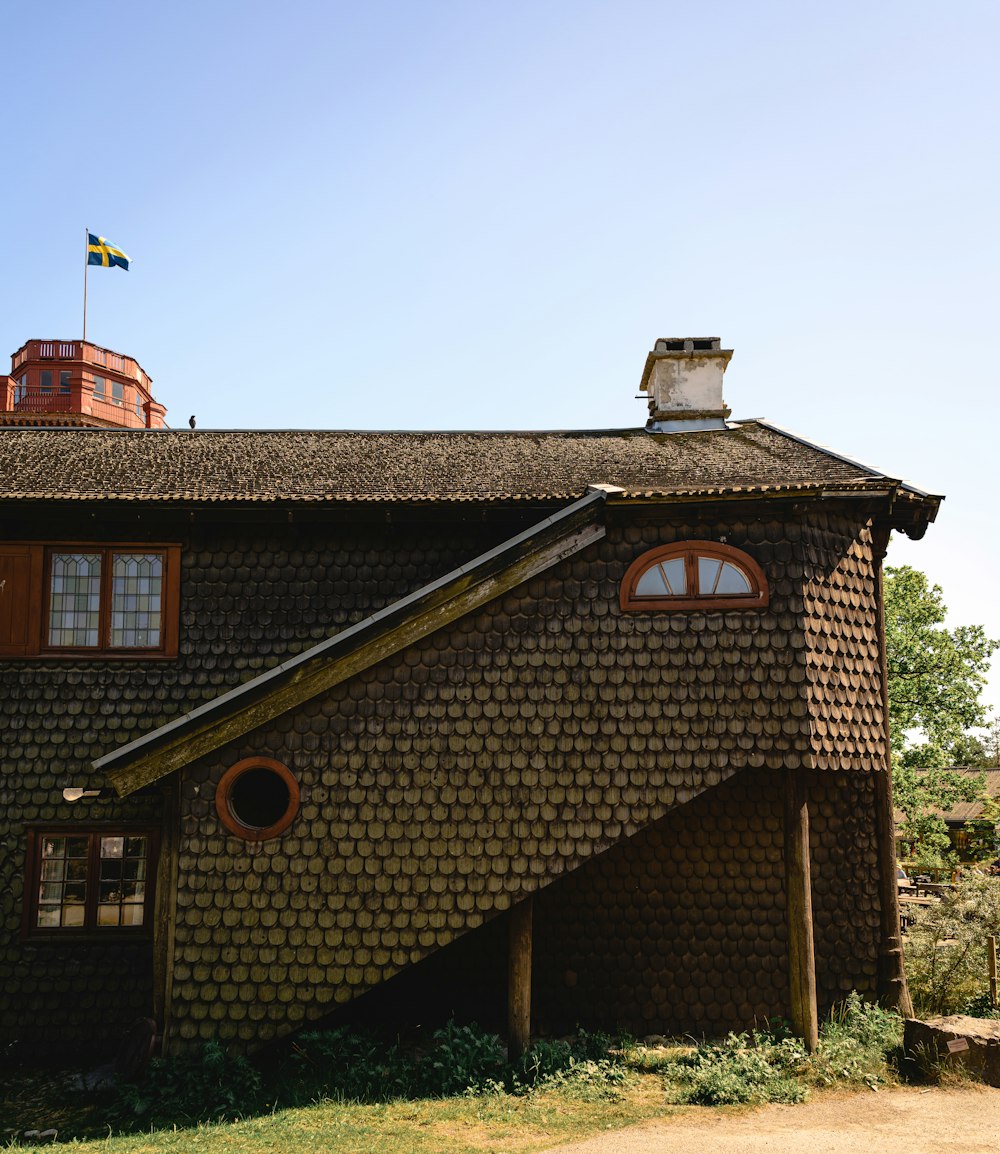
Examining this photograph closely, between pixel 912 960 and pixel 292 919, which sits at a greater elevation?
pixel 292 919

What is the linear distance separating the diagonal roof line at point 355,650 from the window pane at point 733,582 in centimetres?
145

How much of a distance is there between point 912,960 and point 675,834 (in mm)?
3708

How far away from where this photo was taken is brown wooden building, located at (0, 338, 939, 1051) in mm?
9680

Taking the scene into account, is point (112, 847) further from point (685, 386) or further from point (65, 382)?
point (65, 382)

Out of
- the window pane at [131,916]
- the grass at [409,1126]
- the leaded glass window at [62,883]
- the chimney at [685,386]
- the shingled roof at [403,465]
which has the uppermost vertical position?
the chimney at [685,386]

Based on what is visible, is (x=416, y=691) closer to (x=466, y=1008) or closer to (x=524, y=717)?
(x=524, y=717)

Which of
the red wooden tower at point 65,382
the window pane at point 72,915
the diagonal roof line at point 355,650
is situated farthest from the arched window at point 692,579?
the red wooden tower at point 65,382

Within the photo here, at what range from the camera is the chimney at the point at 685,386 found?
49.9 feet

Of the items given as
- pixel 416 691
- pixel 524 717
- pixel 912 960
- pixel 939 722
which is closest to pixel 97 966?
pixel 416 691

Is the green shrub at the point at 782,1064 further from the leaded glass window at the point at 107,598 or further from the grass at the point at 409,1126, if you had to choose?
the leaded glass window at the point at 107,598

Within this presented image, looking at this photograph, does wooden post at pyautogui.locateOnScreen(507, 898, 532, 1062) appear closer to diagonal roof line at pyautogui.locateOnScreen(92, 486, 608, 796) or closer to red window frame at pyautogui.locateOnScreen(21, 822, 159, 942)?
diagonal roof line at pyautogui.locateOnScreen(92, 486, 608, 796)

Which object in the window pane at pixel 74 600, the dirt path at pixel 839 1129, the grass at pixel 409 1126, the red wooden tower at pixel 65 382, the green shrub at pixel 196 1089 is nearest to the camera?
the dirt path at pixel 839 1129

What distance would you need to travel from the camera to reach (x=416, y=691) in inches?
394

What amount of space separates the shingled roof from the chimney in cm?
55
